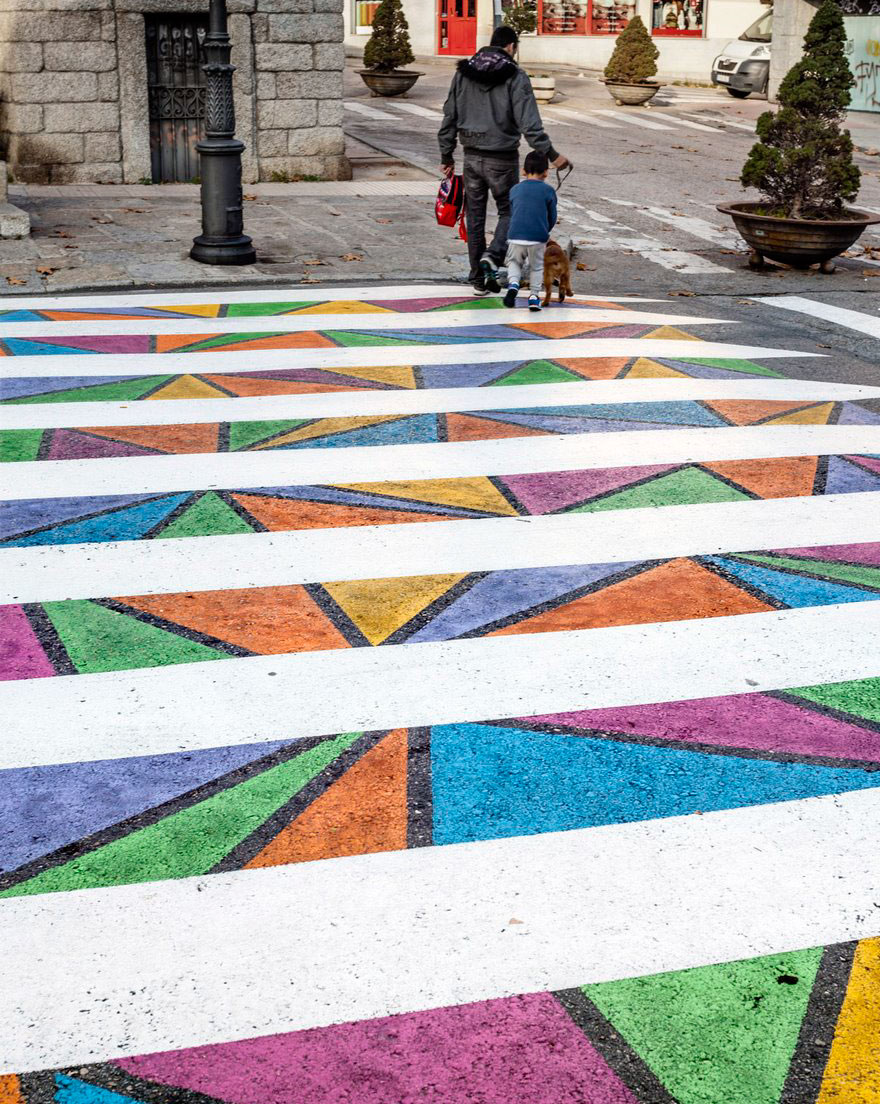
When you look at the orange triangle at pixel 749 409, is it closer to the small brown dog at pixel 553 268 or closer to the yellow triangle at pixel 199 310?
the small brown dog at pixel 553 268

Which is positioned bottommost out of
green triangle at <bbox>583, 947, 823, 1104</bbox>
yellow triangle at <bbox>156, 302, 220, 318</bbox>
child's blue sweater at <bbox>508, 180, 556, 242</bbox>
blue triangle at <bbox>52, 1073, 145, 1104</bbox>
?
blue triangle at <bbox>52, 1073, 145, 1104</bbox>

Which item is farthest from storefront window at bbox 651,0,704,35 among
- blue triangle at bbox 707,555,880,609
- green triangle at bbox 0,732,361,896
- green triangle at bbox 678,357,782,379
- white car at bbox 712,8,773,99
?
green triangle at bbox 0,732,361,896

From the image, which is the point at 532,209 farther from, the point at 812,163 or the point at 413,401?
the point at 812,163

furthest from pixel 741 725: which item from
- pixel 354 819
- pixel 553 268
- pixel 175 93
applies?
pixel 175 93

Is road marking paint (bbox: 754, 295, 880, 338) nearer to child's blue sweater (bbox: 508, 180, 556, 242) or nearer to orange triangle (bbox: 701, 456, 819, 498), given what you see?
child's blue sweater (bbox: 508, 180, 556, 242)

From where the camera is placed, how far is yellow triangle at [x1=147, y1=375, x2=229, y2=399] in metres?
8.24

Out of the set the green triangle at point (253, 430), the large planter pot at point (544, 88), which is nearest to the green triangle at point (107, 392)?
the green triangle at point (253, 430)

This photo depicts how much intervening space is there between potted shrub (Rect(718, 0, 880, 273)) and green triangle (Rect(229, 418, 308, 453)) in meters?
6.42

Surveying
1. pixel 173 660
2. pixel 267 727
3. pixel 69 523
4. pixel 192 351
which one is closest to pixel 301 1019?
pixel 267 727

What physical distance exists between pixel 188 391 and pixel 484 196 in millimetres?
3849

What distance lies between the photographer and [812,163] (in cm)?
1228

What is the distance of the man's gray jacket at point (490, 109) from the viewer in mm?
10586

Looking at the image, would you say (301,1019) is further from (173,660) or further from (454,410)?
(454,410)

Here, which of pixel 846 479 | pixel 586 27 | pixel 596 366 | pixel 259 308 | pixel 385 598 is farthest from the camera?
pixel 586 27
